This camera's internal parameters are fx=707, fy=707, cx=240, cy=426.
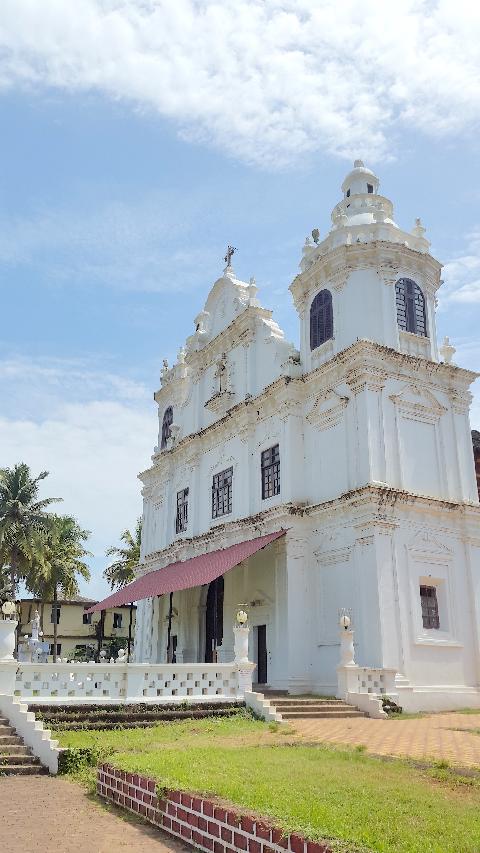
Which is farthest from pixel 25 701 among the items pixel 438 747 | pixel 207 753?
pixel 438 747

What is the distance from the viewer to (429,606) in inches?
752

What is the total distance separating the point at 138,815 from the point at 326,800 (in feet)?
7.14

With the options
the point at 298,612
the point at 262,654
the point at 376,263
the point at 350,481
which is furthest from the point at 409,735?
the point at 376,263

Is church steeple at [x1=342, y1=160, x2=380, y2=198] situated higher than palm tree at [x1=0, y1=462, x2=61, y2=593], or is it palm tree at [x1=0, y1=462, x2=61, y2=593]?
church steeple at [x1=342, y1=160, x2=380, y2=198]

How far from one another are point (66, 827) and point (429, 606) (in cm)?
1429

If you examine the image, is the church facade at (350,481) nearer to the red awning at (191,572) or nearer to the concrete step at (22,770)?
the red awning at (191,572)

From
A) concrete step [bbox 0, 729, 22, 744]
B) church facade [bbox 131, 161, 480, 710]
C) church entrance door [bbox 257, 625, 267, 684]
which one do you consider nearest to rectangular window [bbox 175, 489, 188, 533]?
church facade [bbox 131, 161, 480, 710]

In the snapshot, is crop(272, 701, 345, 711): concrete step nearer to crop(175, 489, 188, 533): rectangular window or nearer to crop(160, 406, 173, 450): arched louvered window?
crop(175, 489, 188, 533): rectangular window

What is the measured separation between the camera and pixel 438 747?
10359mm

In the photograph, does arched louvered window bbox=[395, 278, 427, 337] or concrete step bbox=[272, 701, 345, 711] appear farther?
arched louvered window bbox=[395, 278, 427, 337]

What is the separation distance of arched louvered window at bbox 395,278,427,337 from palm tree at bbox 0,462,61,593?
24.1 metres

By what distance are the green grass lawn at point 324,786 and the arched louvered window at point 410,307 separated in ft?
46.7

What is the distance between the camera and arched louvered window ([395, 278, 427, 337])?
21.7m

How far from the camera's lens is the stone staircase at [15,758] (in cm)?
960
